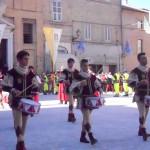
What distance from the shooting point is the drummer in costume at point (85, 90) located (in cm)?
1032

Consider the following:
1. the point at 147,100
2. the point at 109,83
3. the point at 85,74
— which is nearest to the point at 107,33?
the point at 109,83

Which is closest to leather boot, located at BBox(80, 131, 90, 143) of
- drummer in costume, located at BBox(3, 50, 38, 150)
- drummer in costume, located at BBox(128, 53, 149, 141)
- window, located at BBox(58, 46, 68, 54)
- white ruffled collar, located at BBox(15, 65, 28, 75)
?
drummer in costume, located at BBox(128, 53, 149, 141)

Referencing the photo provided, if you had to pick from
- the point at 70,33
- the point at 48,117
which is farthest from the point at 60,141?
the point at 70,33

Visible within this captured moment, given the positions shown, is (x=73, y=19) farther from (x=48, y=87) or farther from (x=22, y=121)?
(x=22, y=121)

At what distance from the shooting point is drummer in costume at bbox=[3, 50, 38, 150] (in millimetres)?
9117

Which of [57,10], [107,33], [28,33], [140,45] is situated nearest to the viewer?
[28,33]

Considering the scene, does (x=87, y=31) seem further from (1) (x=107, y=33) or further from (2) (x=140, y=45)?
(2) (x=140, y=45)

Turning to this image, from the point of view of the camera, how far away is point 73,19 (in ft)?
139

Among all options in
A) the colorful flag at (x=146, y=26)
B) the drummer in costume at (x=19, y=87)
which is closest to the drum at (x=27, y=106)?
the drummer in costume at (x=19, y=87)

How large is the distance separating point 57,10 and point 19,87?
3249cm

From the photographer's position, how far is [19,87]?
364 inches

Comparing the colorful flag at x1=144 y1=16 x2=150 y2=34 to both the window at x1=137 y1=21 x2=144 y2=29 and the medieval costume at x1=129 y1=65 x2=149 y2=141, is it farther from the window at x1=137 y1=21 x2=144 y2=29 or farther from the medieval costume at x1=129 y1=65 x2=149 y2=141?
the medieval costume at x1=129 y1=65 x2=149 y2=141

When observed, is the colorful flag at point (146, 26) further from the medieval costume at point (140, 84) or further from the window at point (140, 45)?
the medieval costume at point (140, 84)

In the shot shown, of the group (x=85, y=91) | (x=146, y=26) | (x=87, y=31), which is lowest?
(x=85, y=91)
